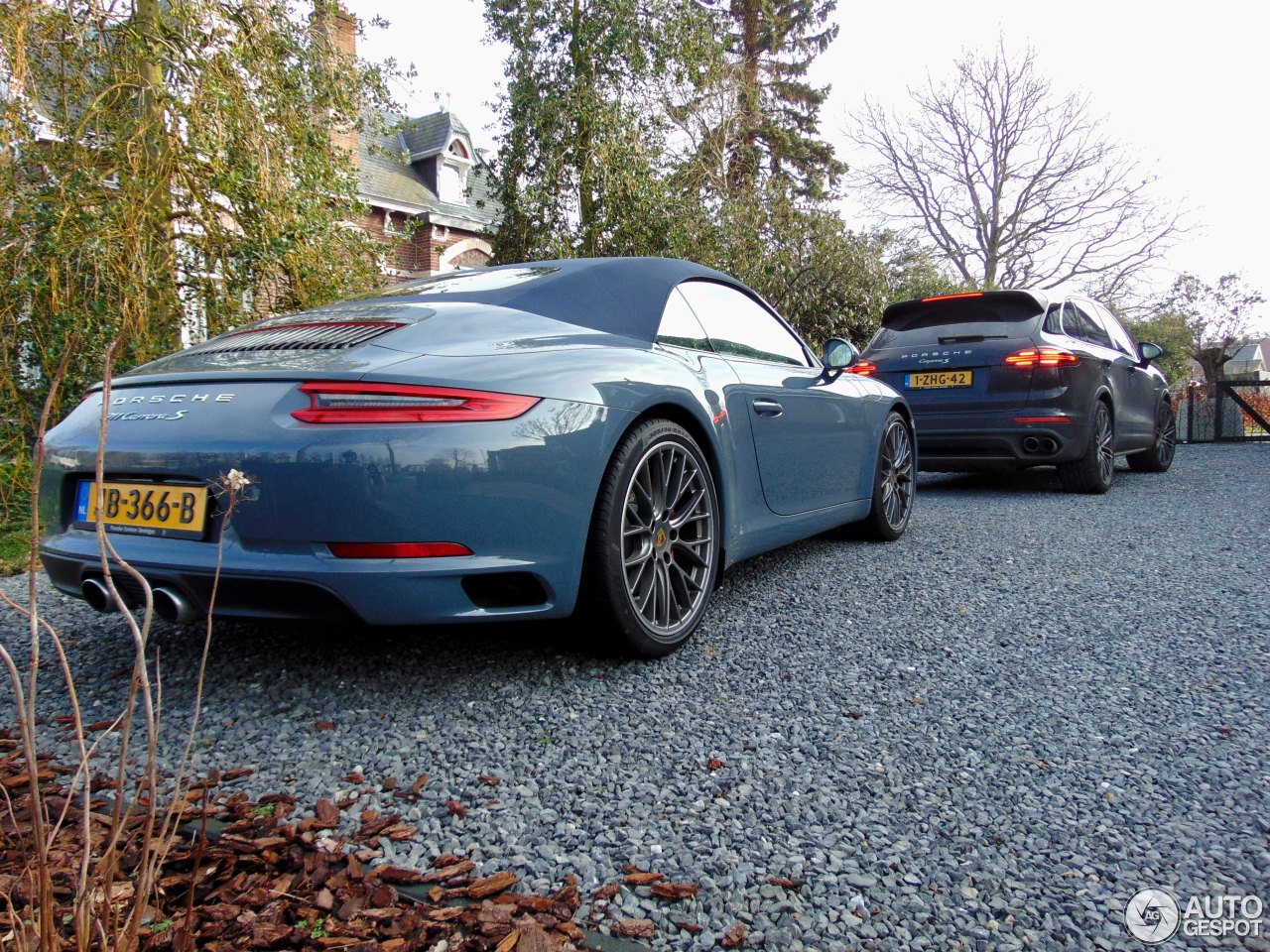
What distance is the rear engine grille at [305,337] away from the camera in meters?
2.45

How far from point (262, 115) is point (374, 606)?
238 inches

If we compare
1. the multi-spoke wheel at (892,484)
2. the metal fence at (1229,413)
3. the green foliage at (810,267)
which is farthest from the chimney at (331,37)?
the metal fence at (1229,413)

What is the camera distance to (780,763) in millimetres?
2082

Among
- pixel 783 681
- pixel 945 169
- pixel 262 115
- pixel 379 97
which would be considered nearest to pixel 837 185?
pixel 945 169

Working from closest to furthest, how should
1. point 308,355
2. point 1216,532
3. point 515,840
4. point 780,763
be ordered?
point 515,840, point 780,763, point 308,355, point 1216,532

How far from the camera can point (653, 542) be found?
9.04 feet

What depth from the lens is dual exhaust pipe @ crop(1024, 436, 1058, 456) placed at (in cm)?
640

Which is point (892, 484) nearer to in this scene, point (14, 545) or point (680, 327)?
point (680, 327)

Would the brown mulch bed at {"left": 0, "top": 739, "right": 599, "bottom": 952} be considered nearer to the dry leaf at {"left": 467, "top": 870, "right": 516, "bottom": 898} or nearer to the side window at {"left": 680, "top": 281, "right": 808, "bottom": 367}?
the dry leaf at {"left": 467, "top": 870, "right": 516, "bottom": 898}

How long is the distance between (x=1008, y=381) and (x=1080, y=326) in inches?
45.8

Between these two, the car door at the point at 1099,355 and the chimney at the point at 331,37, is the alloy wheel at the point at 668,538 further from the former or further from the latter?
the chimney at the point at 331,37

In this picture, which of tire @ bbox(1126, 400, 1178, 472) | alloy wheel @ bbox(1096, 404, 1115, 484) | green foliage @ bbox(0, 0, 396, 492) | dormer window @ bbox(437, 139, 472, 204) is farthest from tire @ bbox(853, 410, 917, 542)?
dormer window @ bbox(437, 139, 472, 204)

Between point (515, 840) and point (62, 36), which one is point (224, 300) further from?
point (515, 840)

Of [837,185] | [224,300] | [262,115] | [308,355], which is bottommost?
[308,355]
